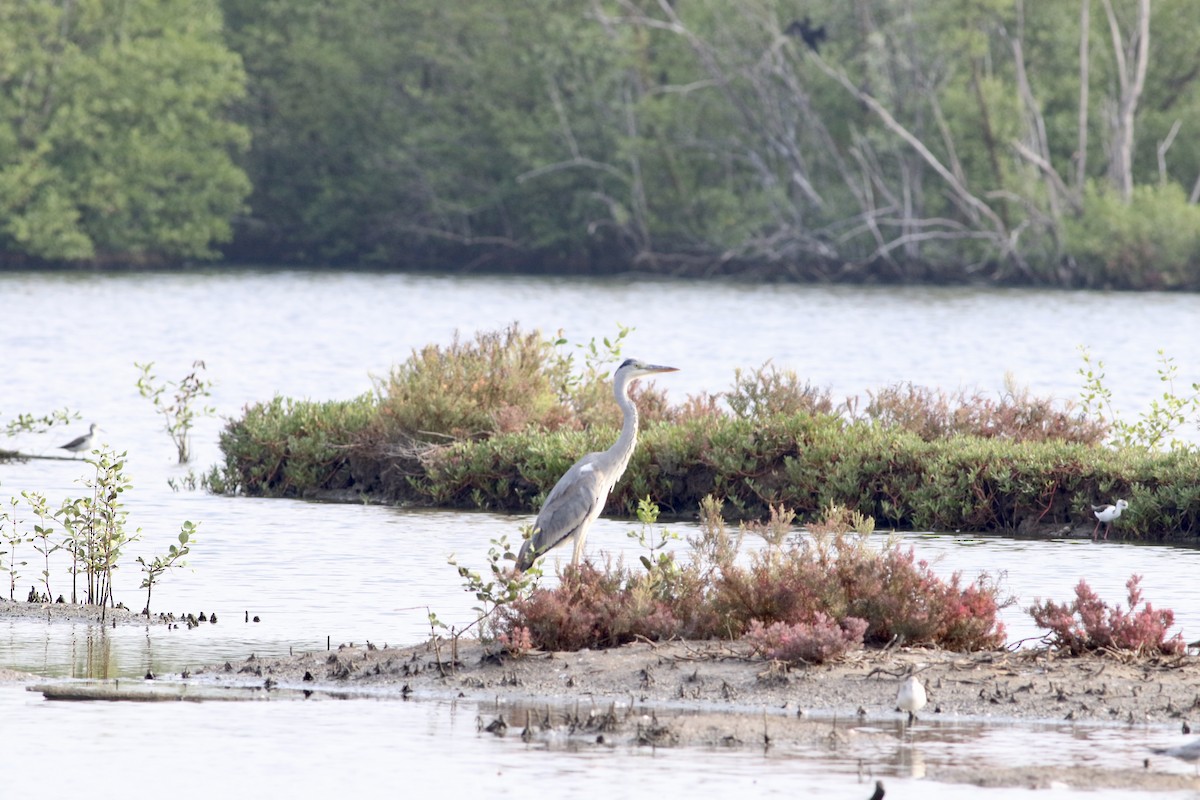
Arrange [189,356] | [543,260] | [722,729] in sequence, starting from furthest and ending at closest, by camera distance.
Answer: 1. [543,260]
2. [189,356]
3. [722,729]

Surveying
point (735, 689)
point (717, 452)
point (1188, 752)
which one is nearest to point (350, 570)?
point (717, 452)

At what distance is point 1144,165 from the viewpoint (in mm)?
71625

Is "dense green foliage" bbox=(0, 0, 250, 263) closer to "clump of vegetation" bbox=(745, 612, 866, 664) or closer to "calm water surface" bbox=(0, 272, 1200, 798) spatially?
"calm water surface" bbox=(0, 272, 1200, 798)

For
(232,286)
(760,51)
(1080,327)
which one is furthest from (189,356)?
(760,51)

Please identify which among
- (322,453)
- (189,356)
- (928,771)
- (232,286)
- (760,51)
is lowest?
(928,771)

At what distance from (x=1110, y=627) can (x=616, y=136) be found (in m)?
65.9

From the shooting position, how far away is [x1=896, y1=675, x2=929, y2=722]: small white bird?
1034 cm

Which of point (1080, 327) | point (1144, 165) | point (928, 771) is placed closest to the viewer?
point (928, 771)

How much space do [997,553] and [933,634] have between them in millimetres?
5237

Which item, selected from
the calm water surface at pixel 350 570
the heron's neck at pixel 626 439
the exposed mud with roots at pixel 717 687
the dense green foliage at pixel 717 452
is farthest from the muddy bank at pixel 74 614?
the dense green foliage at pixel 717 452

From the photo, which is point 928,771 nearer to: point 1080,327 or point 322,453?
point 322,453

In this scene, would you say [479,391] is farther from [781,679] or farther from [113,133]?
[113,133]

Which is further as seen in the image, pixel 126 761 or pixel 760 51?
pixel 760 51

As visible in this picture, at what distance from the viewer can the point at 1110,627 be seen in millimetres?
11531
